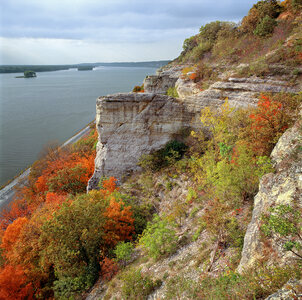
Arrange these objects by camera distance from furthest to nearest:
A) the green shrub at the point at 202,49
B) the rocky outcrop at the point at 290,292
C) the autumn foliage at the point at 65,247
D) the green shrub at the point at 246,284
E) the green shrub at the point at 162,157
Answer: the green shrub at the point at 202,49 → the green shrub at the point at 162,157 → the autumn foliage at the point at 65,247 → the green shrub at the point at 246,284 → the rocky outcrop at the point at 290,292

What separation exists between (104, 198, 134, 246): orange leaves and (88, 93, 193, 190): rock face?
480cm

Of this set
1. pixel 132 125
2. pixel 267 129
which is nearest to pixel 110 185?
pixel 132 125

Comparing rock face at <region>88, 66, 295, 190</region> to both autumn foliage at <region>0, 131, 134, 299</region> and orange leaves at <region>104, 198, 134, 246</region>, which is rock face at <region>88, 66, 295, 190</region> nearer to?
autumn foliage at <region>0, 131, 134, 299</region>

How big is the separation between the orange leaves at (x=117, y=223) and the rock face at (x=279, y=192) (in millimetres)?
8639

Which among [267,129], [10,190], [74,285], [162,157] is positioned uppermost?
[267,129]

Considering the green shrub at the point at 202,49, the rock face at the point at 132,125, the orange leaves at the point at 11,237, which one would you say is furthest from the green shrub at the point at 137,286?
the green shrub at the point at 202,49

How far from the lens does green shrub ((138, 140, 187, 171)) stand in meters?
16.6

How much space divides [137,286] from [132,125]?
38.9 ft

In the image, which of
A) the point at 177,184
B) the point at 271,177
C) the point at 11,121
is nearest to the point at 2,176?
the point at 11,121

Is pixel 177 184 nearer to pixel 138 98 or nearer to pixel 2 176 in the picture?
pixel 138 98

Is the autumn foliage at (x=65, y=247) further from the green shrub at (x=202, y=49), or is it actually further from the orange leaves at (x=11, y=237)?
the green shrub at (x=202, y=49)

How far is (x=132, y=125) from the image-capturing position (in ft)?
55.1

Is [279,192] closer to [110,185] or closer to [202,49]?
[110,185]

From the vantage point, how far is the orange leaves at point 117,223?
41.5ft
